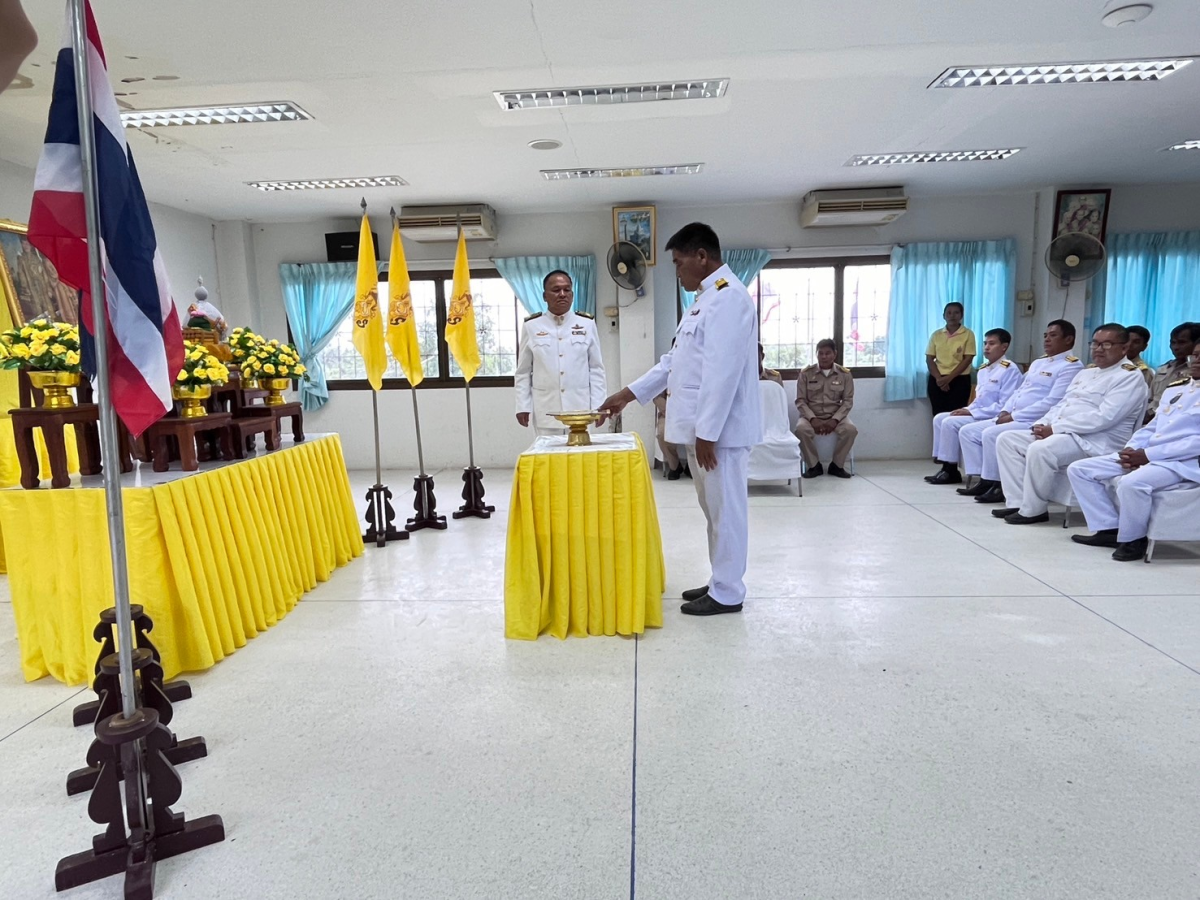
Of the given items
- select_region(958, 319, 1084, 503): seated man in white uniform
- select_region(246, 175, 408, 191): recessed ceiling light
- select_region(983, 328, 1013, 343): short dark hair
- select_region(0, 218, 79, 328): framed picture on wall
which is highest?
select_region(246, 175, 408, 191): recessed ceiling light

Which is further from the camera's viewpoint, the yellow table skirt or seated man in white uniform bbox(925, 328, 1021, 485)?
seated man in white uniform bbox(925, 328, 1021, 485)

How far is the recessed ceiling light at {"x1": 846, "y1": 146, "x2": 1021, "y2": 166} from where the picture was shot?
5355mm

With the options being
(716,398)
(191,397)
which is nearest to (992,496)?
(716,398)

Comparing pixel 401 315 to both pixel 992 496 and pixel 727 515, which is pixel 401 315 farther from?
pixel 992 496

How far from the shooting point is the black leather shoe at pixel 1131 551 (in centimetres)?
366

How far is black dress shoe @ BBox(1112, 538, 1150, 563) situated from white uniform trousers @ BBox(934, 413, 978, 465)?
2206mm

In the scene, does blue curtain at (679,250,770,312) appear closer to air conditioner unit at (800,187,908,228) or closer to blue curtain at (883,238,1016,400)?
air conditioner unit at (800,187,908,228)

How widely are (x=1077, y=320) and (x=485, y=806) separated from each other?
747 cm

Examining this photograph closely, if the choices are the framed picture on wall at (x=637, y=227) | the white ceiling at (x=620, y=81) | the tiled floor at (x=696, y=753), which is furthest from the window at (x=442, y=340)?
the tiled floor at (x=696, y=753)

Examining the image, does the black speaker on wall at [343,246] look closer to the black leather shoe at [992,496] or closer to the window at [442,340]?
the window at [442,340]

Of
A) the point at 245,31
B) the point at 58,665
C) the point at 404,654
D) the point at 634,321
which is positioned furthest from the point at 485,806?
Result: the point at 634,321

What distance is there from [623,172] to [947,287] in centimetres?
361

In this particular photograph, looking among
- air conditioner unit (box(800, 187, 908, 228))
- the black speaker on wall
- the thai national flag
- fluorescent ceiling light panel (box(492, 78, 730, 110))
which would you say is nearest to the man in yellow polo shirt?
air conditioner unit (box(800, 187, 908, 228))

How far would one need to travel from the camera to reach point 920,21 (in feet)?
10.3
